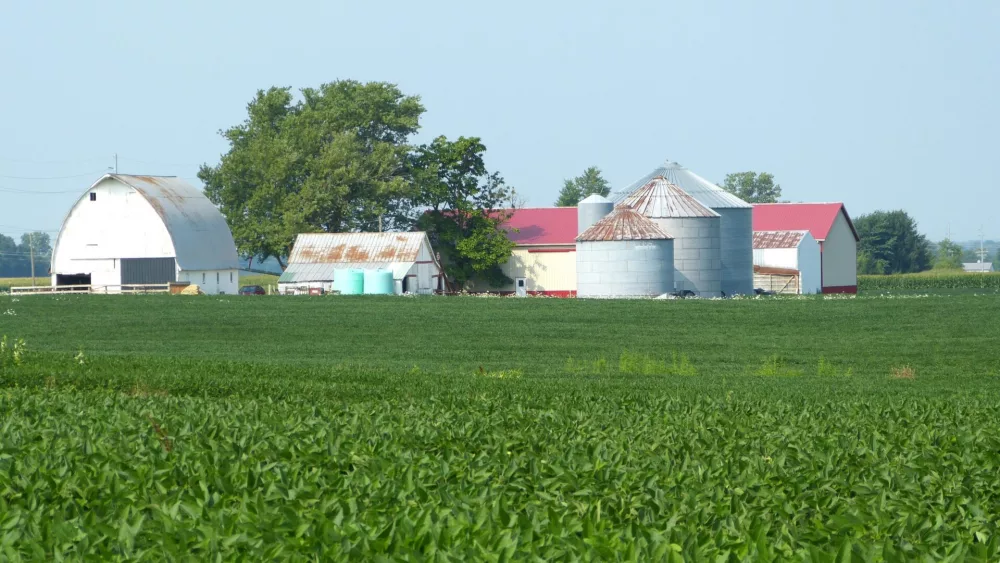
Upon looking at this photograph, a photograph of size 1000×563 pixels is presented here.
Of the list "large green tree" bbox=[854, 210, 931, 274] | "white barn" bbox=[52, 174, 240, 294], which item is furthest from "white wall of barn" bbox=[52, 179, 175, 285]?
"large green tree" bbox=[854, 210, 931, 274]

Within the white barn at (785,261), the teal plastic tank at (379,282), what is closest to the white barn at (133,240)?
the teal plastic tank at (379,282)

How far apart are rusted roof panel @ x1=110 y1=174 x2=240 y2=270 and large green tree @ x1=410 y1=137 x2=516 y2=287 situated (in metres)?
15.2

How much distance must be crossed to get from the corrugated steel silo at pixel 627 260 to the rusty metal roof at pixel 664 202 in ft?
10.4

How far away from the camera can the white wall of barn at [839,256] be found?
89688 millimetres

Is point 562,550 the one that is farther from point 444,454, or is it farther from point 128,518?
point 444,454

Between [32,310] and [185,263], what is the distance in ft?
72.3

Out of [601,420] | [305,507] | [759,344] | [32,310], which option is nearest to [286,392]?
[601,420]

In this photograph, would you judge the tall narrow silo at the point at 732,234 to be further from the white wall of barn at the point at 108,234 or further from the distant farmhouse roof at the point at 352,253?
the white wall of barn at the point at 108,234

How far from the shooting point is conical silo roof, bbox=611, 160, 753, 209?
247 ft

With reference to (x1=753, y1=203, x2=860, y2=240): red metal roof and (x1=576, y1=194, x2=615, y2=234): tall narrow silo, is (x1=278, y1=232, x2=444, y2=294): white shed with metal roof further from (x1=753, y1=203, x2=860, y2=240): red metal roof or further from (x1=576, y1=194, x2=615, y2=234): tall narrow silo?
(x1=753, y1=203, x2=860, y2=240): red metal roof

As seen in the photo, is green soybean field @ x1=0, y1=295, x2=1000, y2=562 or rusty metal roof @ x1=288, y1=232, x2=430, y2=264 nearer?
green soybean field @ x1=0, y1=295, x2=1000, y2=562

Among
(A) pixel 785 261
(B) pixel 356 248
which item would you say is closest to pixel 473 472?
(B) pixel 356 248

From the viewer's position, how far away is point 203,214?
77000 mm

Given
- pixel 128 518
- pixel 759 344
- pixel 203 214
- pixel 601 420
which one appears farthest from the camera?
pixel 203 214
